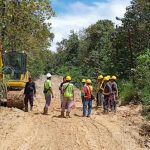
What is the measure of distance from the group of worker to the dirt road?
57 cm

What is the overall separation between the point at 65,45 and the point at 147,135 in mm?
81914

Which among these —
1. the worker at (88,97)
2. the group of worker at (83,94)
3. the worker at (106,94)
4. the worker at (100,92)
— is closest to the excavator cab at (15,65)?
the group of worker at (83,94)

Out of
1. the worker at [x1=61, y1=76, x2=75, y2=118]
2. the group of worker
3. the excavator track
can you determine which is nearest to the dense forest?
the group of worker

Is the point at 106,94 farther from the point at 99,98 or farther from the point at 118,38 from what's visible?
the point at 118,38

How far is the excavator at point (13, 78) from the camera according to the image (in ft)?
70.5

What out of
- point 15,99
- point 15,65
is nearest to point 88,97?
point 15,99

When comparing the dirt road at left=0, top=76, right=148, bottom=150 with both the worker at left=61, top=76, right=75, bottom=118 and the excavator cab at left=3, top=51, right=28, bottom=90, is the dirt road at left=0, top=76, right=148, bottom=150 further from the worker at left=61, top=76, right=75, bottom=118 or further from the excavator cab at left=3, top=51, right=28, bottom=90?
the excavator cab at left=3, top=51, right=28, bottom=90

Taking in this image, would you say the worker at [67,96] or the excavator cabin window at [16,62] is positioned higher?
the excavator cabin window at [16,62]

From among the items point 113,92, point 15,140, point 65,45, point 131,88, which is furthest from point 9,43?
point 65,45

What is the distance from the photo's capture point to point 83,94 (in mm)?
20484

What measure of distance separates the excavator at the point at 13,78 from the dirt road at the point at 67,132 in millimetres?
1317

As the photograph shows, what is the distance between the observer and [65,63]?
9162 cm

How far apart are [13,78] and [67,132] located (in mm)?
10036

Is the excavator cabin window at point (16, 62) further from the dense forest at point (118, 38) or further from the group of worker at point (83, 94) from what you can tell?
the dense forest at point (118, 38)
